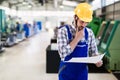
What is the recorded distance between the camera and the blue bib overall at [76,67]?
7.34 feet

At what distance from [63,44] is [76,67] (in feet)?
0.97

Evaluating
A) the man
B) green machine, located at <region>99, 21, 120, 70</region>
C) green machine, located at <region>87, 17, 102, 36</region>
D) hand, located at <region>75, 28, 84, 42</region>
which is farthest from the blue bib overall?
green machine, located at <region>87, 17, 102, 36</region>

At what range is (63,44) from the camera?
2.14 m

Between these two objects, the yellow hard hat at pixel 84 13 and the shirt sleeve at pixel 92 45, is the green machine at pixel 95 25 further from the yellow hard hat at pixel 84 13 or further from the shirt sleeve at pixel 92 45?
the yellow hard hat at pixel 84 13

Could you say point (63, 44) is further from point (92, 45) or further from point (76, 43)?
point (92, 45)

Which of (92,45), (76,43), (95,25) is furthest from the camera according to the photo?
(95,25)

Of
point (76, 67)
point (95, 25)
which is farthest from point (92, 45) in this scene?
point (95, 25)

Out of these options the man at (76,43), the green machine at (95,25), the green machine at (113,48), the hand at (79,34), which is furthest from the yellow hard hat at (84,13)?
the green machine at (95,25)

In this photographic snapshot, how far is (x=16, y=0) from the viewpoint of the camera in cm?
2294

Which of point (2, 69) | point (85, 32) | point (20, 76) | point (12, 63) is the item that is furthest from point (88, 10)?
point (12, 63)

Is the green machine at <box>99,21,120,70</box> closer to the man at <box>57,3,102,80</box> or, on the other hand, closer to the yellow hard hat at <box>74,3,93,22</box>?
the man at <box>57,3,102,80</box>

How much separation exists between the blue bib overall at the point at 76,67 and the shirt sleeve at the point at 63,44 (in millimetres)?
48

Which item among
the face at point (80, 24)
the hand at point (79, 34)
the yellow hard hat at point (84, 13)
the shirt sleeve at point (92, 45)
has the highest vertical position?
the yellow hard hat at point (84, 13)

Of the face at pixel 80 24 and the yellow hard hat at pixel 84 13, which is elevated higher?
the yellow hard hat at pixel 84 13
